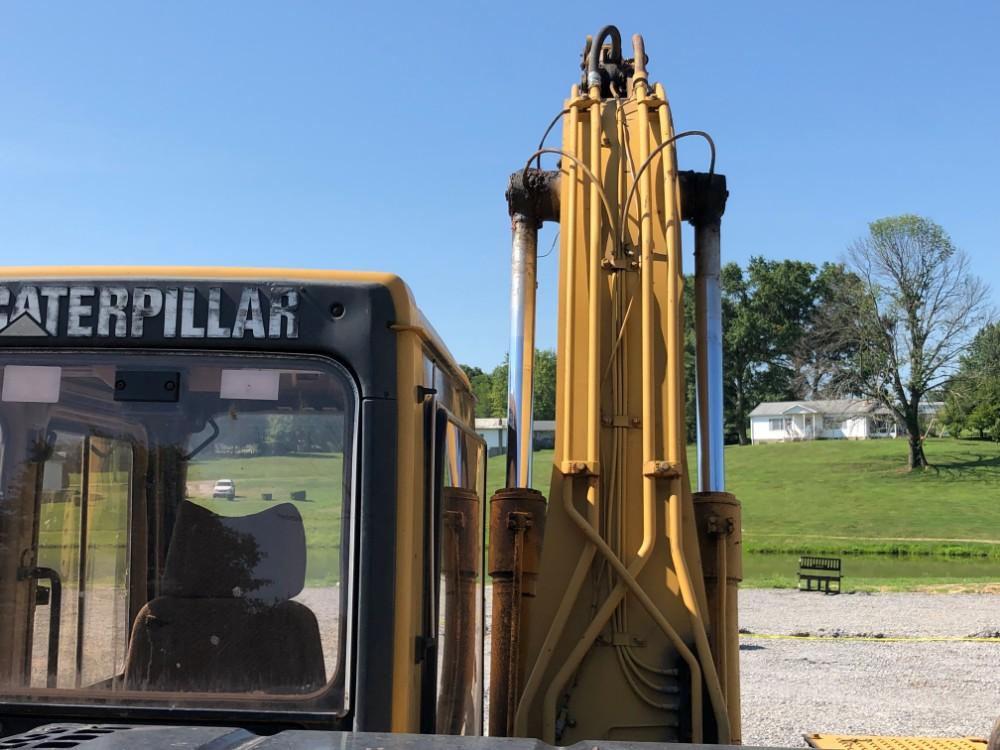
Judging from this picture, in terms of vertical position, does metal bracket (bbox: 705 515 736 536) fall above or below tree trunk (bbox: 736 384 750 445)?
below

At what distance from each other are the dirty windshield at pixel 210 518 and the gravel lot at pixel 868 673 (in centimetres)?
838

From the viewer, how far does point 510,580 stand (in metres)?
3.83

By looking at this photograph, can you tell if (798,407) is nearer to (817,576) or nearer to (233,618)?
(817,576)

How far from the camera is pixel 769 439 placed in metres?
99.4

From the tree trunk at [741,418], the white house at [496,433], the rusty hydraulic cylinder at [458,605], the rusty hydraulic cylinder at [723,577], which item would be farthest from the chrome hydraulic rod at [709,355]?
the tree trunk at [741,418]

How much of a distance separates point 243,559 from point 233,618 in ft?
0.50

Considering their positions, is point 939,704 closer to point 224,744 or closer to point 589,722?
point 589,722

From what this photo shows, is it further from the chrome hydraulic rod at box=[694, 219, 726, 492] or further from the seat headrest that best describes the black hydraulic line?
the seat headrest

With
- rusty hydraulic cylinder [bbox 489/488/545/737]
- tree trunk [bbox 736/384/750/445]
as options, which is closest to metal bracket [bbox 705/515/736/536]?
rusty hydraulic cylinder [bbox 489/488/545/737]

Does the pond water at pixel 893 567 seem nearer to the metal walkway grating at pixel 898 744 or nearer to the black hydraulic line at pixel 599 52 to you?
the metal walkway grating at pixel 898 744

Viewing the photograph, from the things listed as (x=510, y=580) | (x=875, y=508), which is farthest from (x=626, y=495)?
(x=875, y=508)

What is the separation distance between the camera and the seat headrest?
284 centimetres

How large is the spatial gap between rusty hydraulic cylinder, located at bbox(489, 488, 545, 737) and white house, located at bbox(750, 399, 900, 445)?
95322 millimetres

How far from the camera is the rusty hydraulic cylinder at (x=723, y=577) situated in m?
3.70
